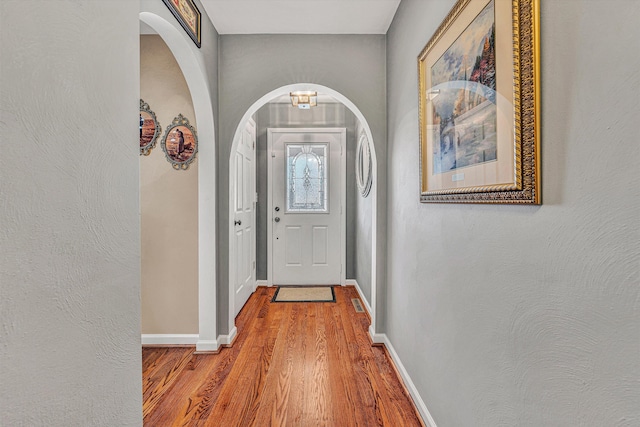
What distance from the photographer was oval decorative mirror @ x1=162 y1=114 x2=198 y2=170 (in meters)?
2.58

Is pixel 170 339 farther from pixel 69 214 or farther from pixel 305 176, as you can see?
Answer: pixel 305 176

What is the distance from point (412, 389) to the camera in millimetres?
1920

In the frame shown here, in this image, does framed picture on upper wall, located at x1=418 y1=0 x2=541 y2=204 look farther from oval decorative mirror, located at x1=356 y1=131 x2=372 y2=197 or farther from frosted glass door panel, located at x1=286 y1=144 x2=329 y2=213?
frosted glass door panel, located at x1=286 y1=144 x2=329 y2=213

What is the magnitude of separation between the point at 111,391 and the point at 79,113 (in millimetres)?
831

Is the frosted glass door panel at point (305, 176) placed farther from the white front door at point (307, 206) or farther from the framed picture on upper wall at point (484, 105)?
the framed picture on upper wall at point (484, 105)

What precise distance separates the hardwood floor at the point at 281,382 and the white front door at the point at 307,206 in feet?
4.62

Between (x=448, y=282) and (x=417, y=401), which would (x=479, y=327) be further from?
(x=417, y=401)

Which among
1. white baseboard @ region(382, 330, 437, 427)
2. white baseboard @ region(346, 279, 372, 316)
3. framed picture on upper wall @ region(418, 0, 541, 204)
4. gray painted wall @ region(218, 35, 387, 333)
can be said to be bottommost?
white baseboard @ region(382, 330, 437, 427)

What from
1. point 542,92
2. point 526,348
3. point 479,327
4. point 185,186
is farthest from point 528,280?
point 185,186

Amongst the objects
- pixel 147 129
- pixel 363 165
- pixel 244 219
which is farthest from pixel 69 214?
pixel 363 165

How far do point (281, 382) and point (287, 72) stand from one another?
2176 mm

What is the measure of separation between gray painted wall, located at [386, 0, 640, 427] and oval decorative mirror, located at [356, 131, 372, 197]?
2129mm

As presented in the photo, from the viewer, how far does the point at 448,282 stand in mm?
1452

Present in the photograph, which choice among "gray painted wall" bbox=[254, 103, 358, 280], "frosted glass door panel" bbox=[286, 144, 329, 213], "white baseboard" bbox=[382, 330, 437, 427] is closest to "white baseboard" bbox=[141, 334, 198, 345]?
"white baseboard" bbox=[382, 330, 437, 427]
